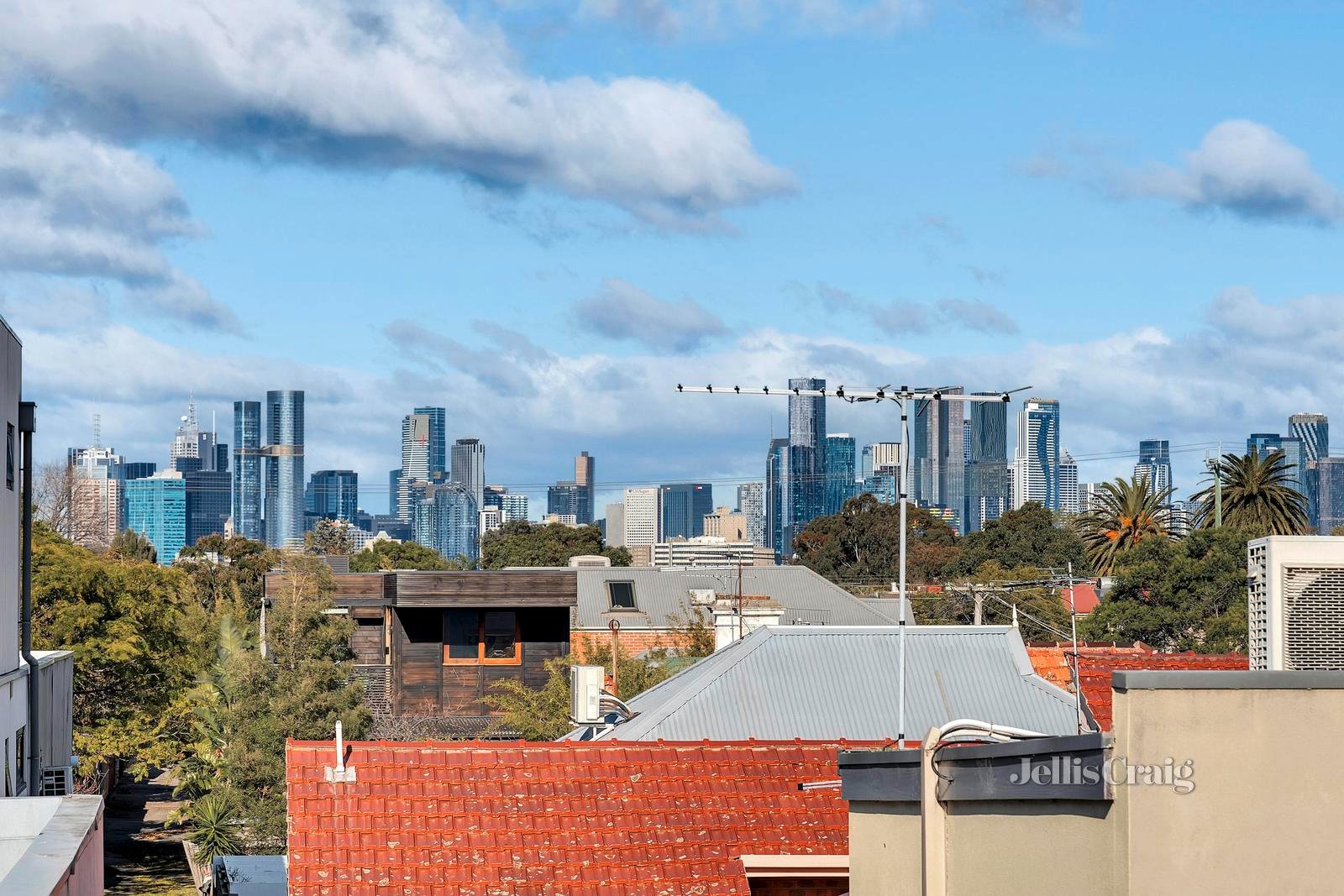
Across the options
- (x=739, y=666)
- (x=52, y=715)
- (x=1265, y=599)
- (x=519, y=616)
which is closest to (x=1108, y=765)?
(x=1265, y=599)

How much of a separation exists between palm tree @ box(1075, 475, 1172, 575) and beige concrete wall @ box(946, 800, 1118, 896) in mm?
68720

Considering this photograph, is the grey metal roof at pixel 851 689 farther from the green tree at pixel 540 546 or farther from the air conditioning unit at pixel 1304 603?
the green tree at pixel 540 546

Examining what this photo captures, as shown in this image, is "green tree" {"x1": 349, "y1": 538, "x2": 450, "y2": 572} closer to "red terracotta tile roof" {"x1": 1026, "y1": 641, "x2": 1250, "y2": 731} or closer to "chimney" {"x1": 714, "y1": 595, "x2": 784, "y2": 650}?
"chimney" {"x1": 714, "y1": 595, "x2": 784, "y2": 650}

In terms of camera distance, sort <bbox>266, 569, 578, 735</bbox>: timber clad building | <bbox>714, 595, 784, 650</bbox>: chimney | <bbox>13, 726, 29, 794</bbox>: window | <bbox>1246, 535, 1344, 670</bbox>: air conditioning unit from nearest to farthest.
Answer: <bbox>1246, 535, 1344, 670</bbox>: air conditioning unit < <bbox>13, 726, 29, 794</bbox>: window < <bbox>714, 595, 784, 650</bbox>: chimney < <bbox>266, 569, 578, 735</bbox>: timber clad building

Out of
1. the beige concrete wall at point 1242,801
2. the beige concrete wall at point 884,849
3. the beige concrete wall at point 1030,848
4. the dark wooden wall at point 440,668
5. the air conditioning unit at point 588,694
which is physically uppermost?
the beige concrete wall at point 1242,801

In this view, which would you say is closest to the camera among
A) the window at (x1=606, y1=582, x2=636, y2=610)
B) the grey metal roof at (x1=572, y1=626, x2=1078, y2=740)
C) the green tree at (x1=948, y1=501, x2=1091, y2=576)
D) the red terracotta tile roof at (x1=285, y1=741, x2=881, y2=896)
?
the red terracotta tile roof at (x1=285, y1=741, x2=881, y2=896)

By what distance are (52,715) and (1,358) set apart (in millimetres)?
6971

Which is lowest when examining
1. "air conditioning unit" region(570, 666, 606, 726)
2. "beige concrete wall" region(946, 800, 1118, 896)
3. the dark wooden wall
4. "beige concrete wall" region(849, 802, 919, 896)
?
the dark wooden wall

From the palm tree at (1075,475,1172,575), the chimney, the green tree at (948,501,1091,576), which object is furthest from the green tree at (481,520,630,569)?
the chimney

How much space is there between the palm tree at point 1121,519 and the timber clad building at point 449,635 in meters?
34.4

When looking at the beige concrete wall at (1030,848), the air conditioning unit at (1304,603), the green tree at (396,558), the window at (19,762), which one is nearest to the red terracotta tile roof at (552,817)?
the air conditioning unit at (1304,603)

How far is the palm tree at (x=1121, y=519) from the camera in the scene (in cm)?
7700

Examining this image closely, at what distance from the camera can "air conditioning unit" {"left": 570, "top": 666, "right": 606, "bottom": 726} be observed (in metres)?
21.4

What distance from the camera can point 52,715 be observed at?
24.8 meters
